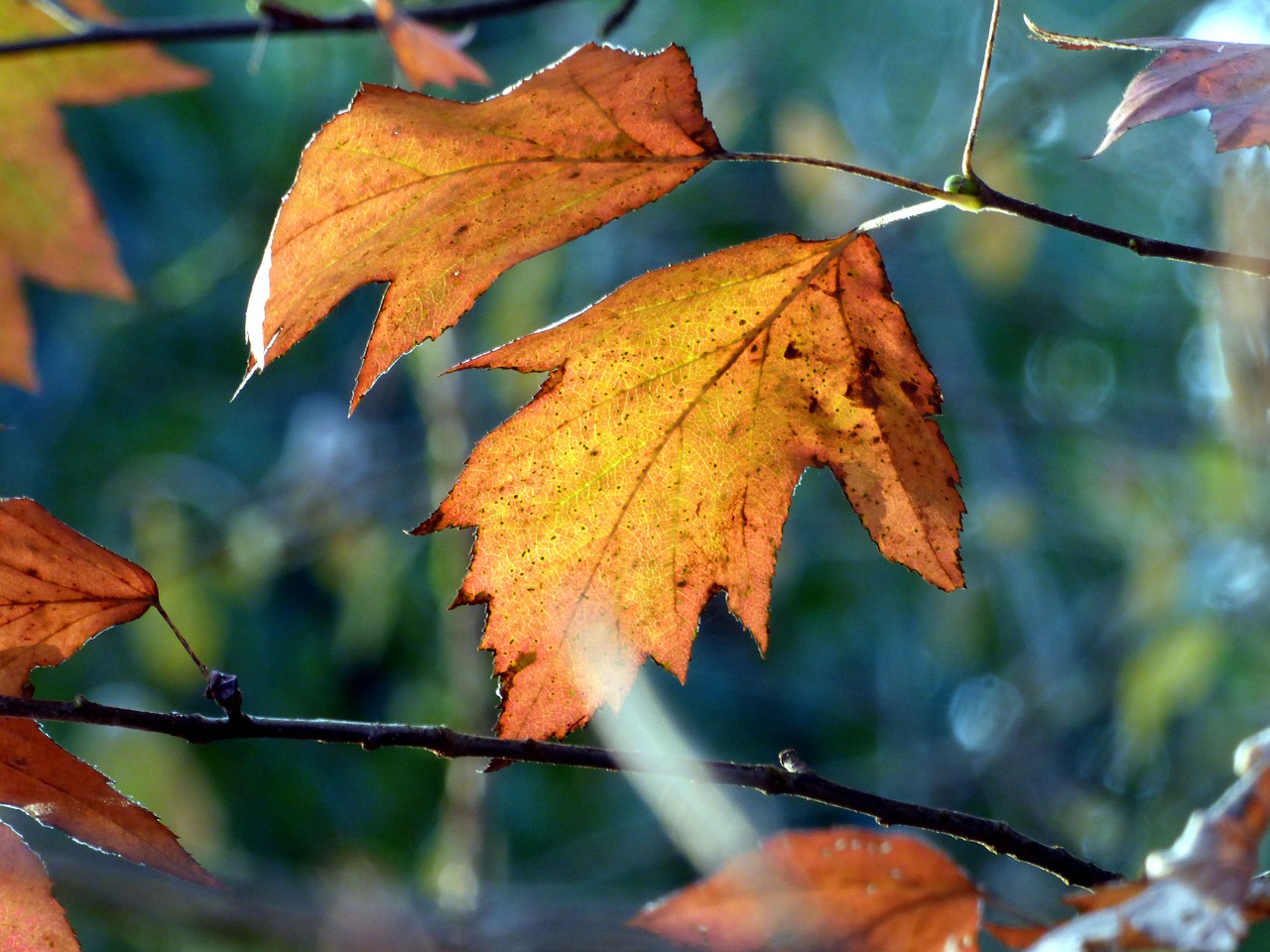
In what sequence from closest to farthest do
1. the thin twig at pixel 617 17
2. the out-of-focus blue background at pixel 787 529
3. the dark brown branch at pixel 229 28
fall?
the dark brown branch at pixel 229 28 → the thin twig at pixel 617 17 → the out-of-focus blue background at pixel 787 529

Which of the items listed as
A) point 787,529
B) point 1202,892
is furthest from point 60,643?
point 787,529

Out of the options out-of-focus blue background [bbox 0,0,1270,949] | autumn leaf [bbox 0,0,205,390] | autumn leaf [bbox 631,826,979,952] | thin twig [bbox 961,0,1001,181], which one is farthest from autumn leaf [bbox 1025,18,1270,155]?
out-of-focus blue background [bbox 0,0,1270,949]

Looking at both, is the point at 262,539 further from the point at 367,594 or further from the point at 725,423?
the point at 725,423

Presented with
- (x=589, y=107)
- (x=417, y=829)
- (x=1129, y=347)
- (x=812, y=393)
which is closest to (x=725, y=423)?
(x=812, y=393)

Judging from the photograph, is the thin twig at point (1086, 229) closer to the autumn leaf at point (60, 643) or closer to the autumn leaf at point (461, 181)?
the autumn leaf at point (461, 181)

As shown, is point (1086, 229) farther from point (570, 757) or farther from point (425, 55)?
point (425, 55)

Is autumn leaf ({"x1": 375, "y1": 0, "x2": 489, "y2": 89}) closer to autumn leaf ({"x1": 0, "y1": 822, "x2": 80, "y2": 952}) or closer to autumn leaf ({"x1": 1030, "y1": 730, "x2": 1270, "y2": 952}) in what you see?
autumn leaf ({"x1": 0, "y1": 822, "x2": 80, "y2": 952})

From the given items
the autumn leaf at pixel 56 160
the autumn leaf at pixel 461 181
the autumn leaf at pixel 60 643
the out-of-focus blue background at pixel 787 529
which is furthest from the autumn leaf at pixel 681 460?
the out-of-focus blue background at pixel 787 529
